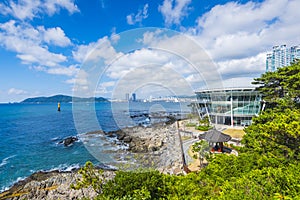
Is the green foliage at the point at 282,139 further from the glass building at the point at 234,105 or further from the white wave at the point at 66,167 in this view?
the glass building at the point at 234,105

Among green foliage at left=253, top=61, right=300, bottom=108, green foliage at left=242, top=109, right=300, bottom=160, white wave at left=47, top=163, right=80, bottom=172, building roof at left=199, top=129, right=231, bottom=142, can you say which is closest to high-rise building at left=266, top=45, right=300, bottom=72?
green foliage at left=253, top=61, right=300, bottom=108

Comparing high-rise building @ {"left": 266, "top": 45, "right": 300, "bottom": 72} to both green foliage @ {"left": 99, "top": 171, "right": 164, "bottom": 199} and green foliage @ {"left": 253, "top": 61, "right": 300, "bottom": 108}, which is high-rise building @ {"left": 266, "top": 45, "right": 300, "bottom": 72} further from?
green foliage @ {"left": 99, "top": 171, "right": 164, "bottom": 199}

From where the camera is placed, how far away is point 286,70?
15.0 meters

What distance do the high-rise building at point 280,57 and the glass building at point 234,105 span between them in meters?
27.9

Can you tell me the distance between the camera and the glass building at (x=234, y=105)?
80.0ft

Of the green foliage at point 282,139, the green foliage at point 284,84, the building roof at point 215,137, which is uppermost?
the green foliage at point 284,84

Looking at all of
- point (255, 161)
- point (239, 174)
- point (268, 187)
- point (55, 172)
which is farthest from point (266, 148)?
point (55, 172)

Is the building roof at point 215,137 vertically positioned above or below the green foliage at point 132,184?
below

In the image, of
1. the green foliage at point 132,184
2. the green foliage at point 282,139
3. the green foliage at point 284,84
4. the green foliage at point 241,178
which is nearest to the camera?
the green foliage at point 241,178

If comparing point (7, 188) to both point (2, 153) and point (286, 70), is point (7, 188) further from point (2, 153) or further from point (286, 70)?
point (286, 70)

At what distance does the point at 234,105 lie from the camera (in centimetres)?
2531

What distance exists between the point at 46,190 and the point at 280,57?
2488 inches

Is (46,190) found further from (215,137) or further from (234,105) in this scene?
(234,105)

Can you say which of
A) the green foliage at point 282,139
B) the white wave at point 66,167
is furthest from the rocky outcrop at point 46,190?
the green foliage at point 282,139
